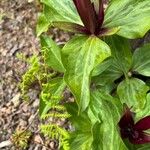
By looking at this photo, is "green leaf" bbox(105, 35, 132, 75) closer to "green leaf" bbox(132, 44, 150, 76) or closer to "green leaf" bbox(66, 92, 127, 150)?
"green leaf" bbox(132, 44, 150, 76)

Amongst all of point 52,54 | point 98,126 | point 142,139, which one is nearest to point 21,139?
point 52,54

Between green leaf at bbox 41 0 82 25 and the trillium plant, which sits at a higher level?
green leaf at bbox 41 0 82 25

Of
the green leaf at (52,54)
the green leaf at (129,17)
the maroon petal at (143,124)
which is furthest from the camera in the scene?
the green leaf at (52,54)

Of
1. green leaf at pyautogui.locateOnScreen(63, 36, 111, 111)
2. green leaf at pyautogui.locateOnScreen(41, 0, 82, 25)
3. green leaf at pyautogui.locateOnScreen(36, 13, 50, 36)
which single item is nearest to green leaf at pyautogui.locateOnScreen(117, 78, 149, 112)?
green leaf at pyautogui.locateOnScreen(63, 36, 111, 111)

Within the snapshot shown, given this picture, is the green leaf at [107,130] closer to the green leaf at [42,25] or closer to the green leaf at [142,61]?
the green leaf at [142,61]

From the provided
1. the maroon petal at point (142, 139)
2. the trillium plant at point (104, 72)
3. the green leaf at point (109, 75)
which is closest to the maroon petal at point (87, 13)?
the trillium plant at point (104, 72)

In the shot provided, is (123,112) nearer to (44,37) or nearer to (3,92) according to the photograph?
(44,37)

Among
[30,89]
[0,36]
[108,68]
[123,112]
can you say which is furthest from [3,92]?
[123,112]
